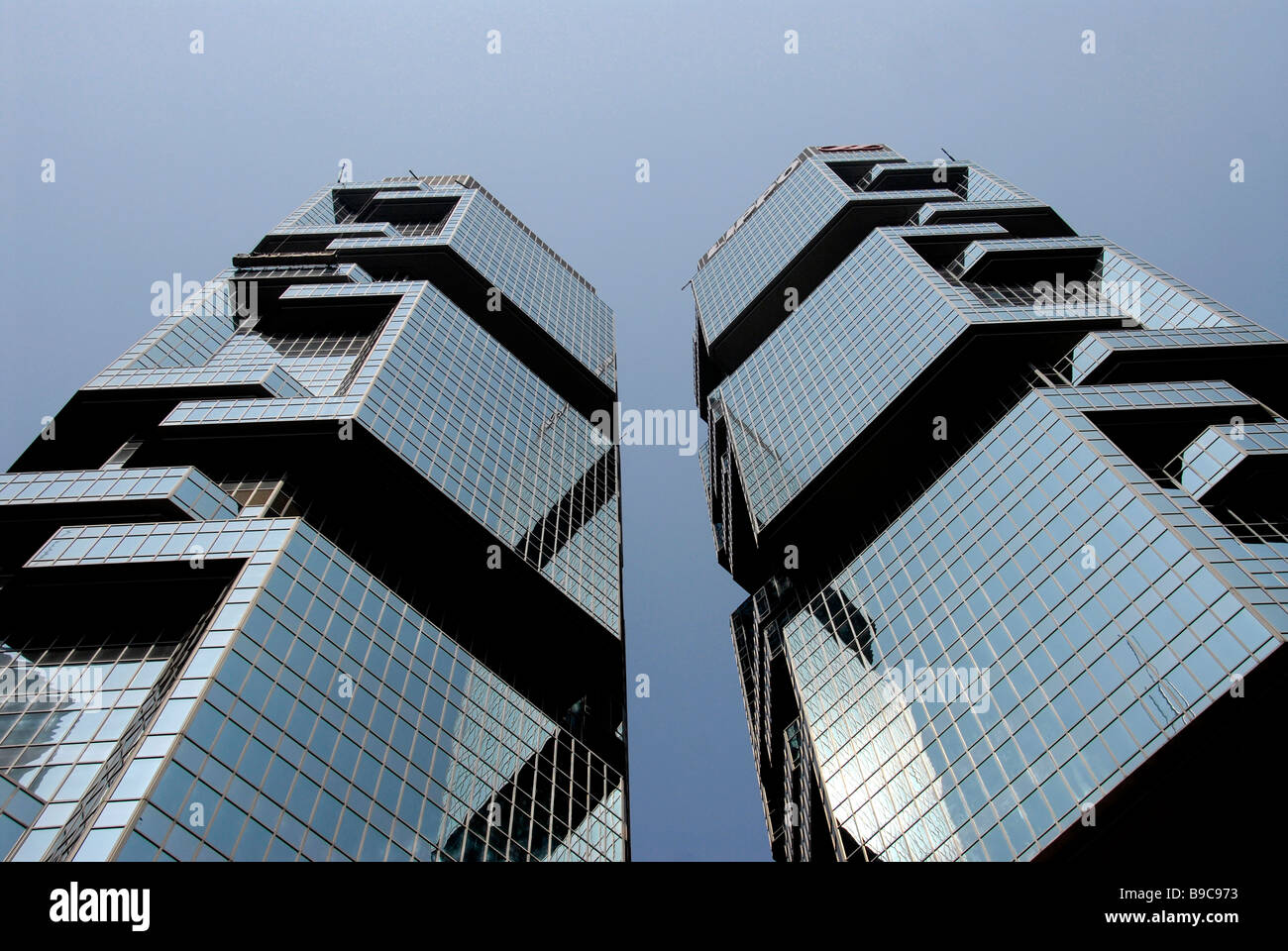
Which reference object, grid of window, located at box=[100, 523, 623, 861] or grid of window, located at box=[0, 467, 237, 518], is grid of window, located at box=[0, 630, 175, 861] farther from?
grid of window, located at box=[0, 467, 237, 518]

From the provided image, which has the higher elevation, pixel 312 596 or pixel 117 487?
pixel 117 487

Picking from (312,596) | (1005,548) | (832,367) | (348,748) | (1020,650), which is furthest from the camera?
(832,367)

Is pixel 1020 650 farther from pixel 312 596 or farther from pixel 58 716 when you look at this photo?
pixel 58 716

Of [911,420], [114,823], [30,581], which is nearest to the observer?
[114,823]

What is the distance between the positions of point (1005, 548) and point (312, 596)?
127ft

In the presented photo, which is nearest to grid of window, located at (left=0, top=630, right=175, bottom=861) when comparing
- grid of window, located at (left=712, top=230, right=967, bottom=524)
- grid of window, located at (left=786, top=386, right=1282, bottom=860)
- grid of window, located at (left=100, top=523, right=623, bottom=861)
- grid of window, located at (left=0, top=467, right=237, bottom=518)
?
grid of window, located at (left=100, top=523, right=623, bottom=861)

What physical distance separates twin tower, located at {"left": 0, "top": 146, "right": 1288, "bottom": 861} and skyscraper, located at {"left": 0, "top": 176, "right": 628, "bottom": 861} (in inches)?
8.3

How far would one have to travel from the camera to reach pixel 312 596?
41812mm

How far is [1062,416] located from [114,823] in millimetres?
51772

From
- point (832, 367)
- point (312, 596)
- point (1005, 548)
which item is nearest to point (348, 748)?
point (312, 596)

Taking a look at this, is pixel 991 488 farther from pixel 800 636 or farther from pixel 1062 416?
pixel 800 636

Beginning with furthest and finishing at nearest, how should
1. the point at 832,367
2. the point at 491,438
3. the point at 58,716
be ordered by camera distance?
the point at 832,367 < the point at 491,438 < the point at 58,716

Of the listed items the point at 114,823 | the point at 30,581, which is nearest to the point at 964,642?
the point at 114,823
